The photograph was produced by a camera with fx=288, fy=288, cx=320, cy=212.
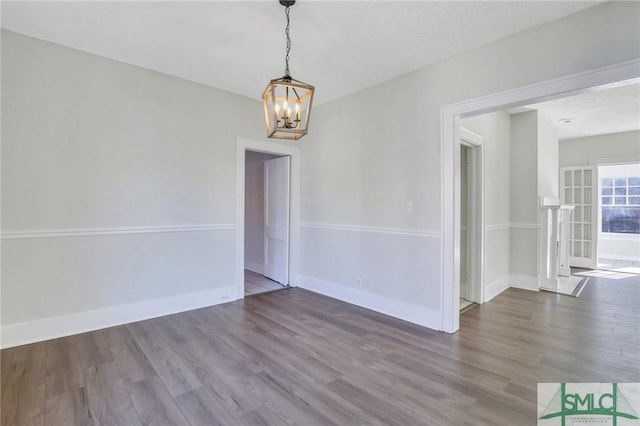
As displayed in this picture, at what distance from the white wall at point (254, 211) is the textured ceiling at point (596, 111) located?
4528mm

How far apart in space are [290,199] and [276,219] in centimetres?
48

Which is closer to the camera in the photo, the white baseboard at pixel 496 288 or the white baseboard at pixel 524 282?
the white baseboard at pixel 496 288

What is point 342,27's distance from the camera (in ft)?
8.17

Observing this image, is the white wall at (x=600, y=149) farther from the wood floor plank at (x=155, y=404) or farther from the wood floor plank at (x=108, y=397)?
the wood floor plank at (x=108, y=397)

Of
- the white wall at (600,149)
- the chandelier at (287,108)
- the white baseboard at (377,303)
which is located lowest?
the white baseboard at (377,303)

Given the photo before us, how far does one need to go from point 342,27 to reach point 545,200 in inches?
169

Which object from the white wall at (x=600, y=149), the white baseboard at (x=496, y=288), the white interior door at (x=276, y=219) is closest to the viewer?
the white baseboard at (x=496, y=288)

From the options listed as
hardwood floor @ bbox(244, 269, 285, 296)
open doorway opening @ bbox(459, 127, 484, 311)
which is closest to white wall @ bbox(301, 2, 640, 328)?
hardwood floor @ bbox(244, 269, 285, 296)

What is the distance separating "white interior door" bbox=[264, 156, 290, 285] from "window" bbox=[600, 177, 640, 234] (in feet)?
25.2

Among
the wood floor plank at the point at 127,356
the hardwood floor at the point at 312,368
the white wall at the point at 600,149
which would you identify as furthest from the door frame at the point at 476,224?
the white wall at the point at 600,149

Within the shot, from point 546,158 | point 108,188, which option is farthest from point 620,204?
point 108,188

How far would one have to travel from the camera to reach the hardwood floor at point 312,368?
1825 millimetres

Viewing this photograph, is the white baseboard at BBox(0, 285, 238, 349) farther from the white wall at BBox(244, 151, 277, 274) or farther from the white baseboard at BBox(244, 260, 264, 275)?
the white wall at BBox(244, 151, 277, 274)

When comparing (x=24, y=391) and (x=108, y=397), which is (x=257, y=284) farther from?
(x=24, y=391)
